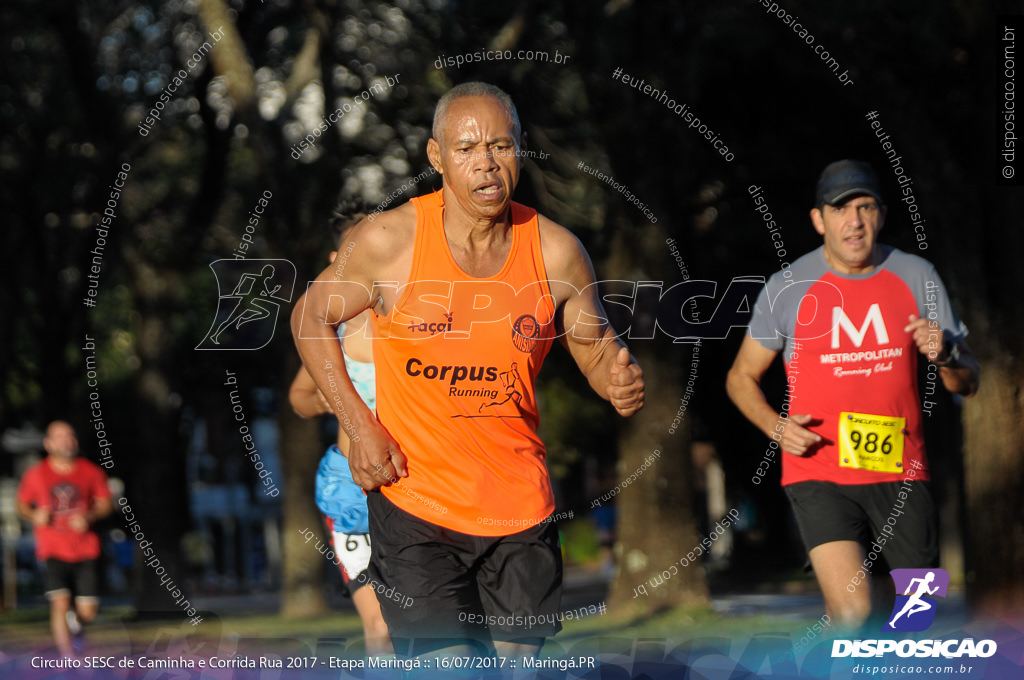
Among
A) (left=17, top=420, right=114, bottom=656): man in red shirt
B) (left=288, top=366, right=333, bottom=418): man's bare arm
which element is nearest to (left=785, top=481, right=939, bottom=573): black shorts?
(left=288, top=366, right=333, bottom=418): man's bare arm

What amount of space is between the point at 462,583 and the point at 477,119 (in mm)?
1548

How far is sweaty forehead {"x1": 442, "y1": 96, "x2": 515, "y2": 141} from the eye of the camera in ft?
13.5

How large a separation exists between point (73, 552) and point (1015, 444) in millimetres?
7563

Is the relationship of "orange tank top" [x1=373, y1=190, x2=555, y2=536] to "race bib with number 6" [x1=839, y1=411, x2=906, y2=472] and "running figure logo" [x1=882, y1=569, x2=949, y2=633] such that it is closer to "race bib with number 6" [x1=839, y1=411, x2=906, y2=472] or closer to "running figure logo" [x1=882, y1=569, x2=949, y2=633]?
"race bib with number 6" [x1=839, y1=411, x2=906, y2=472]

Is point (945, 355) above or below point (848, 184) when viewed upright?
below

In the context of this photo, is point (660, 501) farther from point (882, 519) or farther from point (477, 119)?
point (477, 119)

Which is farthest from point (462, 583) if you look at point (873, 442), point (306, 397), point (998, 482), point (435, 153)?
point (998, 482)

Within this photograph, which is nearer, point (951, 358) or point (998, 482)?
point (951, 358)

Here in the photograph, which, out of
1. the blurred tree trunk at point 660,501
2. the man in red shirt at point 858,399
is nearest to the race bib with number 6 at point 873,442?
the man in red shirt at point 858,399

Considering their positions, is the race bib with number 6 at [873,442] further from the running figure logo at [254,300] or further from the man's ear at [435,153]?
the running figure logo at [254,300]

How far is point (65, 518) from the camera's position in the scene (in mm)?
10625

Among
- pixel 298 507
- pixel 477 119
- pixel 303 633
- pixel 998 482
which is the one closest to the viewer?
pixel 477 119

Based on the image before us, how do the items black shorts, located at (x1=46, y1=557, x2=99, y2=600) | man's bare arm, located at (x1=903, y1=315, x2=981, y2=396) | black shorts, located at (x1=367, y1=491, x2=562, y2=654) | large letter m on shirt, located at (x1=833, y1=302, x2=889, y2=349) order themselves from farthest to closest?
black shorts, located at (x1=46, y1=557, x2=99, y2=600), large letter m on shirt, located at (x1=833, y1=302, x2=889, y2=349), man's bare arm, located at (x1=903, y1=315, x2=981, y2=396), black shorts, located at (x1=367, y1=491, x2=562, y2=654)

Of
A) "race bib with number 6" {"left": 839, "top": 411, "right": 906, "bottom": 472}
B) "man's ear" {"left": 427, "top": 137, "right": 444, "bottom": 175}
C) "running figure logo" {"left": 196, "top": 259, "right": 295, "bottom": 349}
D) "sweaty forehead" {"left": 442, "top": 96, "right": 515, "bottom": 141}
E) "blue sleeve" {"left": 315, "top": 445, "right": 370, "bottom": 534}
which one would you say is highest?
"running figure logo" {"left": 196, "top": 259, "right": 295, "bottom": 349}
